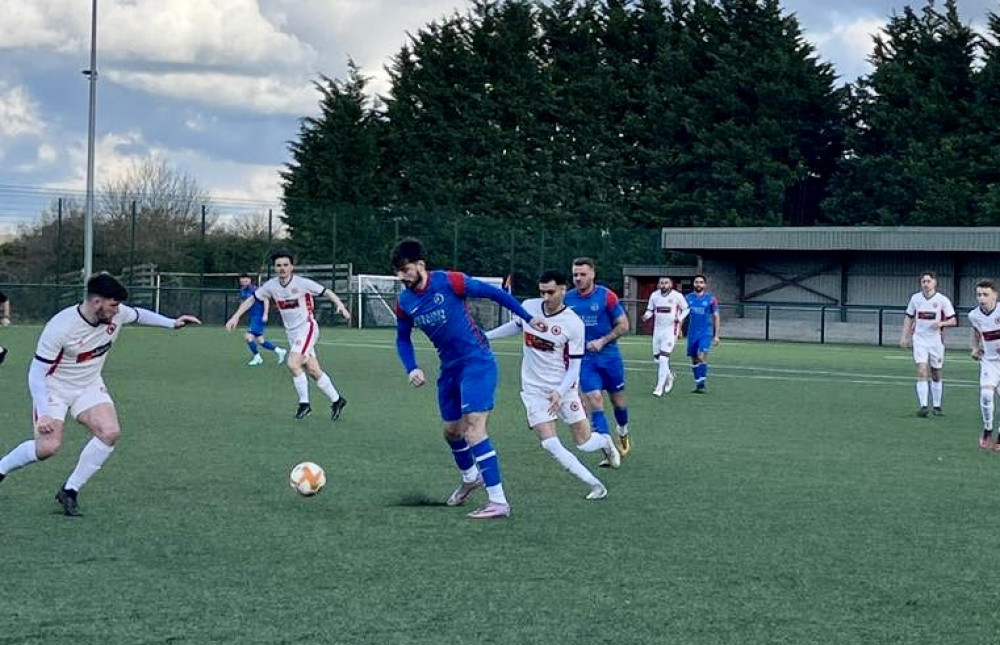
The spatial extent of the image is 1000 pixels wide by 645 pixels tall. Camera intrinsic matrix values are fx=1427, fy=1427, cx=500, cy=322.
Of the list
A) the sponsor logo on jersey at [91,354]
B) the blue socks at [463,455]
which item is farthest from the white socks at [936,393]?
the sponsor logo on jersey at [91,354]

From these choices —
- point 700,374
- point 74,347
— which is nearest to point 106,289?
point 74,347

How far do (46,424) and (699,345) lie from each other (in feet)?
48.9

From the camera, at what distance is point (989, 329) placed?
49.6 ft

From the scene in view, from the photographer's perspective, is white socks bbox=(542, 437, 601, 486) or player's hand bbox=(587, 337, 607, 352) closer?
white socks bbox=(542, 437, 601, 486)

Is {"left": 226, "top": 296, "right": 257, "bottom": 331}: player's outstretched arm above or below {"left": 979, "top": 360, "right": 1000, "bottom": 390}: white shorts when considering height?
above

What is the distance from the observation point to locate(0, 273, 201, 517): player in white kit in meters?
9.09

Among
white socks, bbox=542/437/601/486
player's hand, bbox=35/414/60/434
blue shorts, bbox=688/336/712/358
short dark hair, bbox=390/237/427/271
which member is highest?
short dark hair, bbox=390/237/427/271

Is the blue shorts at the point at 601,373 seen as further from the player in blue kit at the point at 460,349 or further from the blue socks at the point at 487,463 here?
the blue socks at the point at 487,463

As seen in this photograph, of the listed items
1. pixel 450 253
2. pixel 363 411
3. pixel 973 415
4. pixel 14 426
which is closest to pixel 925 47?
pixel 450 253

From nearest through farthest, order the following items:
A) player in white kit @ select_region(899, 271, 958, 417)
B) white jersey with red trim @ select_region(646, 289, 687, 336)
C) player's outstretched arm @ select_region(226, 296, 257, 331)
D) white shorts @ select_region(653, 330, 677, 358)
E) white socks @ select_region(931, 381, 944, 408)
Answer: player's outstretched arm @ select_region(226, 296, 257, 331)
player in white kit @ select_region(899, 271, 958, 417)
white socks @ select_region(931, 381, 944, 408)
white shorts @ select_region(653, 330, 677, 358)
white jersey with red trim @ select_region(646, 289, 687, 336)

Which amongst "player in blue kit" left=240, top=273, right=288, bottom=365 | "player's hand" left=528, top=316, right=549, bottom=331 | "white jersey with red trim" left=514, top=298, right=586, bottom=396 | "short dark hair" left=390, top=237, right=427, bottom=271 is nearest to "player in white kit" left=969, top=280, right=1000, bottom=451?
"white jersey with red trim" left=514, top=298, right=586, bottom=396

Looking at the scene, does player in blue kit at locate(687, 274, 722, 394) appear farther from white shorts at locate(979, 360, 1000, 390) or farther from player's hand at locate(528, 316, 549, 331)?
player's hand at locate(528, 316, 549, 331)

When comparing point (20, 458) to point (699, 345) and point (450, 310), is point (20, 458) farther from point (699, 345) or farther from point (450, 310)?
point (699, 345)

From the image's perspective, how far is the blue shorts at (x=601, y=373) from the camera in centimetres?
1330
